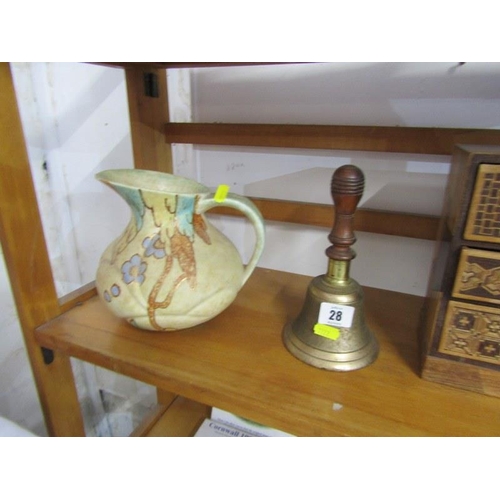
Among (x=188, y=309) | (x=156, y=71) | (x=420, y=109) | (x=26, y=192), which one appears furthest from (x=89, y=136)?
(x=420, y=109)

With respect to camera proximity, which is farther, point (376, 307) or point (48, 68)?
point (48, 68)

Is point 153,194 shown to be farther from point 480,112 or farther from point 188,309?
point 480,112

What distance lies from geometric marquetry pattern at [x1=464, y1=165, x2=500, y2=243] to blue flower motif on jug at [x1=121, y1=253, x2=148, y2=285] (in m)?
0.34

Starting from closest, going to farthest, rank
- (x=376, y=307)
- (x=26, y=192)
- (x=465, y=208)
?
(x=465, y=208) → (x=26, y=192) → (x=376, y=307)

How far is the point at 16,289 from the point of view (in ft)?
1.52

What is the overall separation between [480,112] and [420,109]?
0.08 meters

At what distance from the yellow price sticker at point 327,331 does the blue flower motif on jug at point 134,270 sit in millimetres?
214

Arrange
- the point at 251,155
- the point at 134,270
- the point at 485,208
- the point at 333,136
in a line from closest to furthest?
the point at 485,208 < the point at 134,270 < the point at 333,136 < the point at 251,155

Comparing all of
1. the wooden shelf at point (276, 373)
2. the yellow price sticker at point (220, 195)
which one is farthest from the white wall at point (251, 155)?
the yellow price sticker at point (220, 195)

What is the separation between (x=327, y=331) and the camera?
423 millimetres

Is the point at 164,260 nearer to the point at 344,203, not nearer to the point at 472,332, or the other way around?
the point at 344,203

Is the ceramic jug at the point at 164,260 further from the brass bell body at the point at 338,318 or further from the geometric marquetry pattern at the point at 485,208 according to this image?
the geometric marquetry pattern at the point at 485,208

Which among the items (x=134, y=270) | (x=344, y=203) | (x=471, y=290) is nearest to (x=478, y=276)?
(x=471, y=290)

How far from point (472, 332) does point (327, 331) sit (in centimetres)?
15
